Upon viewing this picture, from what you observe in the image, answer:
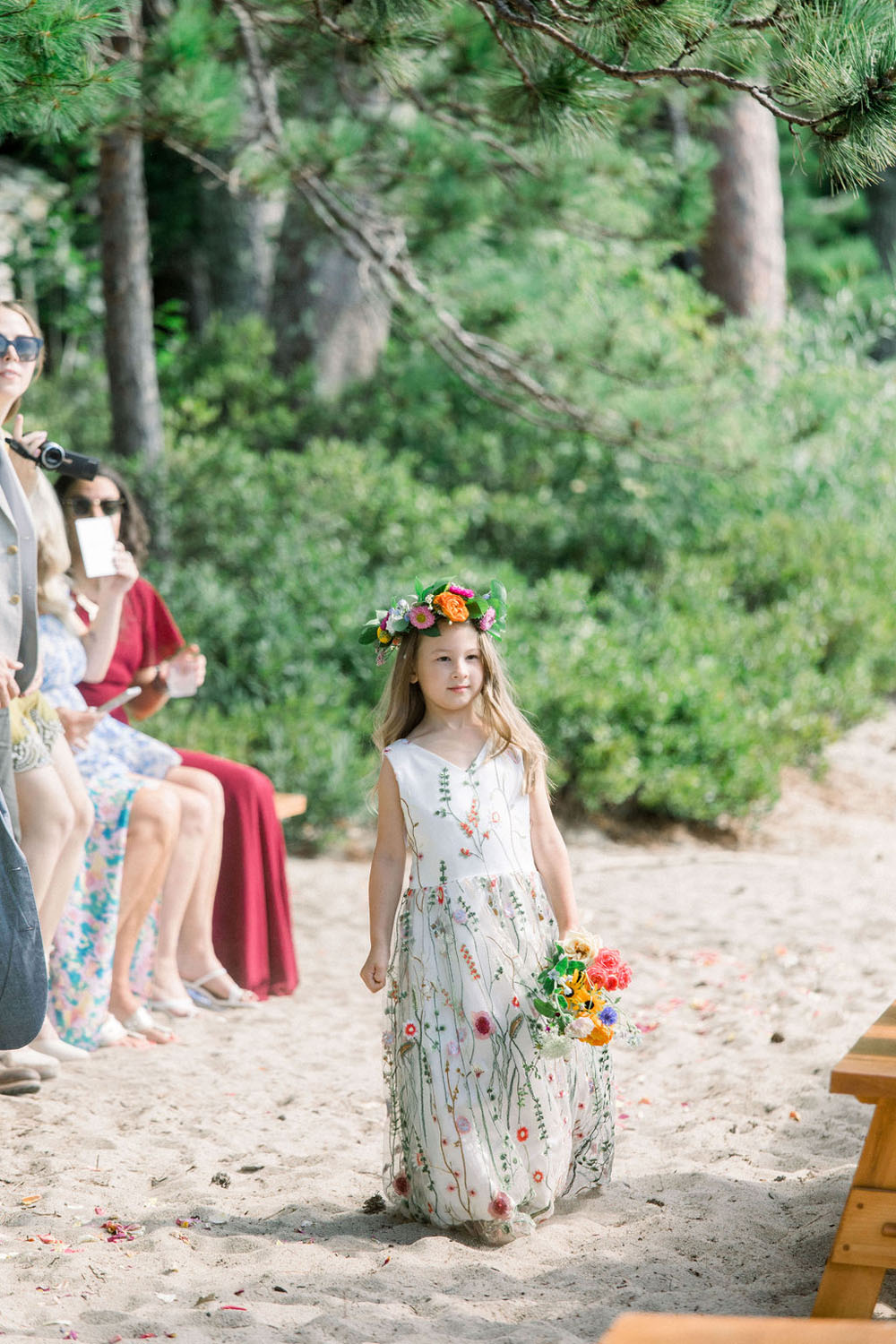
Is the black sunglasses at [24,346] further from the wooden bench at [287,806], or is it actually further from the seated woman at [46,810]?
the wooden bench at [287,806]

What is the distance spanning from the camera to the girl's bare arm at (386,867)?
288 centimetres

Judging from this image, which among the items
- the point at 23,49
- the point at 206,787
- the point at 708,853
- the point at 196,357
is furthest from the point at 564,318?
the point at 23,49

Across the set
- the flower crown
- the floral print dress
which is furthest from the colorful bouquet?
the floral print dress

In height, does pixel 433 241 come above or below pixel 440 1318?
above

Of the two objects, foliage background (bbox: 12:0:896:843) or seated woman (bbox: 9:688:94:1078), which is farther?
foliage background (bbox: 12:0:896:843)

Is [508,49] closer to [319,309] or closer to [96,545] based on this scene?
[96,545]

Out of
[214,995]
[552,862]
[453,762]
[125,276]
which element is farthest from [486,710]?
[125,276]

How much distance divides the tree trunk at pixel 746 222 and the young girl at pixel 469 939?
9820mm

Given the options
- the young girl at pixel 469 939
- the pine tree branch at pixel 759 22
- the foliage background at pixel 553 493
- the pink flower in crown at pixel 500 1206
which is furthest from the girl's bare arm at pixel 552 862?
the foliage background at pixel 553 493

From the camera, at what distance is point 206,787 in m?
4.45

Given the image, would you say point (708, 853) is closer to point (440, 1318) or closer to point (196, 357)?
point (440, 1318)

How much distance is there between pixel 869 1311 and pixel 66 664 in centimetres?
272

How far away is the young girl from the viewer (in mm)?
2779

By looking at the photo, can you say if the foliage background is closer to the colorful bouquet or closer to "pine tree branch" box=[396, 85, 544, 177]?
"pine tree branch" box=[396, 85, 544, 177]
